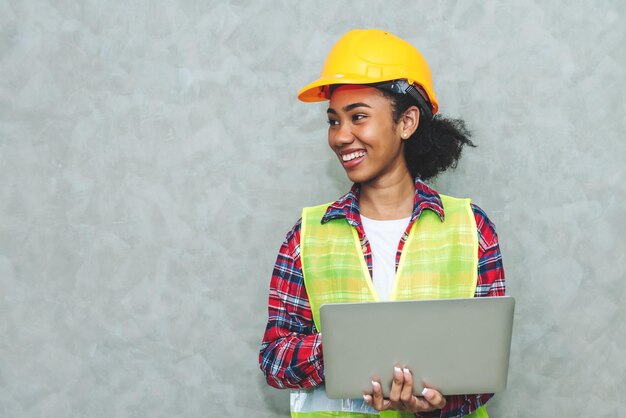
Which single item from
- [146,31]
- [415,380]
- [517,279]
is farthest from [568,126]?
[146,31]

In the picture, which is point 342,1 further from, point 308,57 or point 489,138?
point 489,138

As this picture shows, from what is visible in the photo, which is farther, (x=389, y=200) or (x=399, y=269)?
(x=389, y=200)

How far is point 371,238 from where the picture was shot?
1650 millimetres

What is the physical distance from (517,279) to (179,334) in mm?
912

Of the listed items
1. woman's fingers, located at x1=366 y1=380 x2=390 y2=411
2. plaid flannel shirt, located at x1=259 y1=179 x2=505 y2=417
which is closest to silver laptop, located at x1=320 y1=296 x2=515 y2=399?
woman's fingers, located at x1=366 y1=380 x2=390 y2=411

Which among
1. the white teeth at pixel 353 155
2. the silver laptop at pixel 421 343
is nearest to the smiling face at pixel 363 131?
the white teeth at pixel 353 155

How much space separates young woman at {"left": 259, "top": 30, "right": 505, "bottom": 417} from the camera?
5.13 ft

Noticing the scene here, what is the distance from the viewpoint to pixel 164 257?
6.97 ft

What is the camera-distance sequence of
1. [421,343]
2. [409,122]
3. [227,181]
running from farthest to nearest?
[227,181]
[409,122]
[421,343]

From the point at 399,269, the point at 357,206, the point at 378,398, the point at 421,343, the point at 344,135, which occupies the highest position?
the point at 344,135

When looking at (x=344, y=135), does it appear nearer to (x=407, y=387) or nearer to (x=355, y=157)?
(x=355, y=157)

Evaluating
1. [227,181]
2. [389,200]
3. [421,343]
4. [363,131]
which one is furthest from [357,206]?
[227,181]

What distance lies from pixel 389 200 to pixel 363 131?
0.17 m

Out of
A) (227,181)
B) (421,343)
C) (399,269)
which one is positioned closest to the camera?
(421,343)
